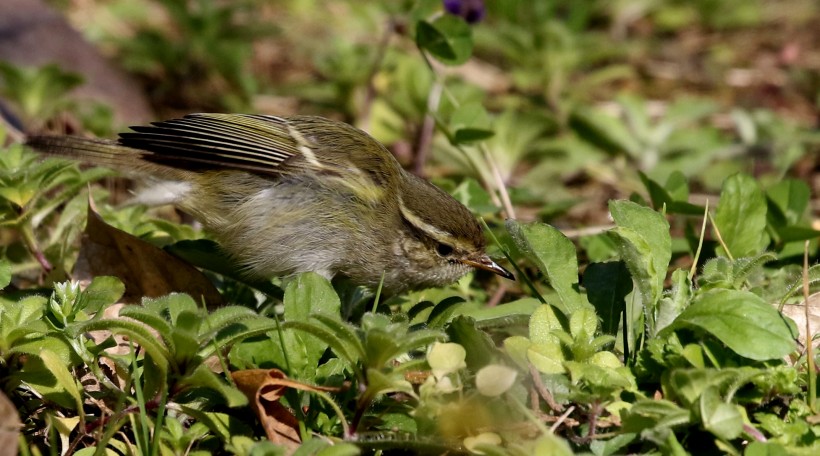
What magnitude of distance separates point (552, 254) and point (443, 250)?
783 millimetres

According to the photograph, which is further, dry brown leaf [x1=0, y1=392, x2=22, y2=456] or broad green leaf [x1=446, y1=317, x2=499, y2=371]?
broad green leaf [x1=446, y1=317, x2=499, y2=371]

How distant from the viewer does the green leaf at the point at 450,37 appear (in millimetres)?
4617

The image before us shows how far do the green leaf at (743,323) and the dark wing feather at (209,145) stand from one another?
1.94 metres

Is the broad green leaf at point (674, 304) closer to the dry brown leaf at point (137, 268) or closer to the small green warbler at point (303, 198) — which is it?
the small green warbler at point (303, 198)

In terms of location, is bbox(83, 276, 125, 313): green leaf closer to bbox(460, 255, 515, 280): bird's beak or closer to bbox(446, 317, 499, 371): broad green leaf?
bbox(446, 317, 499, 371): broad green leaf

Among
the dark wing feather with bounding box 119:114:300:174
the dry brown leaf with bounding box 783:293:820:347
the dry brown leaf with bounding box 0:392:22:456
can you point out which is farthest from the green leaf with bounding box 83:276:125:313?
the dry brown leaf with bounding box 783:293:820:347

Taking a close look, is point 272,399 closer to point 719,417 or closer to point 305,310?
point 305,310

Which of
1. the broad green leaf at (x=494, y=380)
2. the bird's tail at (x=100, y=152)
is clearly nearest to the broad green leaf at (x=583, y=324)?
the broad green leaf at (x=494, y=380)

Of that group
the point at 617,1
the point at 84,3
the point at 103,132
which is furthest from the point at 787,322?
the point at 84,3

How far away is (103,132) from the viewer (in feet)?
19.6

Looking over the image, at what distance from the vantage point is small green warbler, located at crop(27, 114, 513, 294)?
3.94 metres

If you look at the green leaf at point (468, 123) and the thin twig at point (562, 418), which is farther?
the green leaf at point (468, 123)

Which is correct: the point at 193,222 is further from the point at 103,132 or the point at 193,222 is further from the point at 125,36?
the point at 125,36

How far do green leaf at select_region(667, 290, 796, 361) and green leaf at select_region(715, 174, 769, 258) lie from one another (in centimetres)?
85
